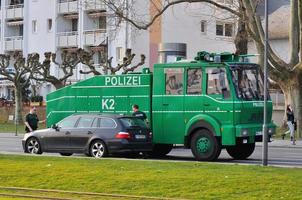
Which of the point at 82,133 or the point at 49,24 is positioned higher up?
the point at 49,24

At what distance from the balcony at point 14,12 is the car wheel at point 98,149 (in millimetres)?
50738

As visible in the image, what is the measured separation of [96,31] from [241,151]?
41.7 m

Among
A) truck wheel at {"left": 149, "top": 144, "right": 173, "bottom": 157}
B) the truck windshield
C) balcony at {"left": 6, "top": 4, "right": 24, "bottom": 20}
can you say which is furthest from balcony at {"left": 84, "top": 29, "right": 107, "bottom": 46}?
the truck windshield

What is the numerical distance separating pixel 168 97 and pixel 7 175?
7115 mm

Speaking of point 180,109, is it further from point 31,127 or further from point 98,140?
point 31,127

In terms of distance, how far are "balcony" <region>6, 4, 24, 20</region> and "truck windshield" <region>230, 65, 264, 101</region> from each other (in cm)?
5234

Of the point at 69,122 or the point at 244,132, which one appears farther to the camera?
the point at 69,122

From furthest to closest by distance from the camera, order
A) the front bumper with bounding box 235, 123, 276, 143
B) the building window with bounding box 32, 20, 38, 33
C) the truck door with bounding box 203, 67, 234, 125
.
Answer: the building window with bounding box 32, 20, 38, 33
the truck door with bounding box 203, 67, 234, 125
the front bumper with bounding box 235, 123, 276, 143

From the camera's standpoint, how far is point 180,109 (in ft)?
75.8

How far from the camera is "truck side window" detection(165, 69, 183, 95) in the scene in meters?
23.2

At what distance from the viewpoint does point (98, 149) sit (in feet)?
77.0

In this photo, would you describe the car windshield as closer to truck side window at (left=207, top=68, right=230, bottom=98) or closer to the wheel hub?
the wheel hub

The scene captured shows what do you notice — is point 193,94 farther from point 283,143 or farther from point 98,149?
point 283,143

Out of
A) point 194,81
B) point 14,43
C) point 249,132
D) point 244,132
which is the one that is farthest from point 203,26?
point 244,132
